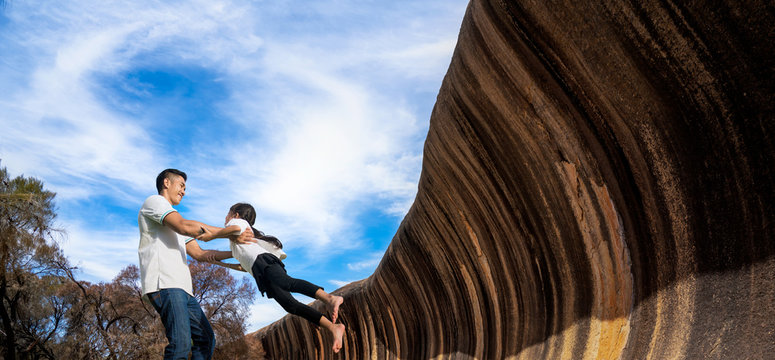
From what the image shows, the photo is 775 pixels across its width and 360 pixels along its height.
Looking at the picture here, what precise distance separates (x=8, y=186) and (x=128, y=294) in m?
3.70

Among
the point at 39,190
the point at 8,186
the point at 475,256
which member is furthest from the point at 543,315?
the point at 39,190

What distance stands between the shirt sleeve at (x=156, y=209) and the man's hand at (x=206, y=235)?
8.5 inches

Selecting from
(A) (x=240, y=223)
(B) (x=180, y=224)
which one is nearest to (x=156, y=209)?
(B) (x=180, y=224)

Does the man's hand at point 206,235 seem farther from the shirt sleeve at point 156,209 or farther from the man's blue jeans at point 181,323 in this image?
the man's blue jeans at point 181,323

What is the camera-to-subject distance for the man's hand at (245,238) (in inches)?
154

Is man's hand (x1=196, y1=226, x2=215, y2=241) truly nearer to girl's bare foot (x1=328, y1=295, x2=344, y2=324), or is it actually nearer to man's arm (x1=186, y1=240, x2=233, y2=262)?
man's arm (x1=186, y1=240, x2=233, y2=262)

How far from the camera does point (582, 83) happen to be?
212cm

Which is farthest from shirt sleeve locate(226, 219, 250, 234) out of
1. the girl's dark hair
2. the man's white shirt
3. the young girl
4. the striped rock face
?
the striped rock face

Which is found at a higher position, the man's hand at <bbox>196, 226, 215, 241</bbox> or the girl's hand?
the girl's hand

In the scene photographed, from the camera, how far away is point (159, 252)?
317 centimetres

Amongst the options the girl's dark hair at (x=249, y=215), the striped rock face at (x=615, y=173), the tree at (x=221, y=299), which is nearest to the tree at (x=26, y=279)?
the tree at (x=221, y=299)

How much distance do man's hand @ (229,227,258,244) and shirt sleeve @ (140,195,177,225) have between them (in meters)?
0.70

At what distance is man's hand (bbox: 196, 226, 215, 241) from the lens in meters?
3.30

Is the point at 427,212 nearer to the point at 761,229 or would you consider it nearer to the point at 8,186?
the point at 761,229
